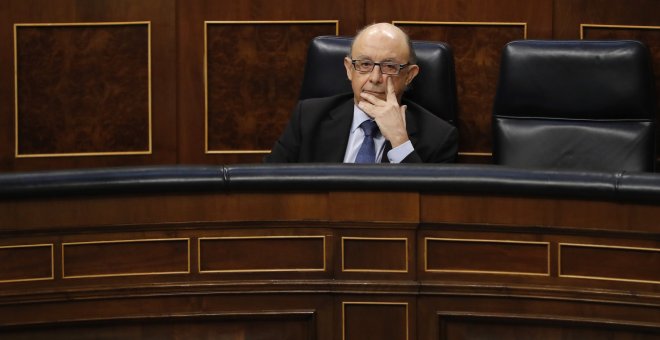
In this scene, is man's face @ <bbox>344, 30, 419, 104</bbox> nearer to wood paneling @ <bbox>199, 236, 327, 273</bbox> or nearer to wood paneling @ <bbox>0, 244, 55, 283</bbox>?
wood paneling @ <bbox>199, 236, 327, 273</bbox>

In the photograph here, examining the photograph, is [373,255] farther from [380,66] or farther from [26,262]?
[380,66]

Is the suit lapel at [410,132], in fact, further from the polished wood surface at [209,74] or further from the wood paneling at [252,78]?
the wood paneling at [252,78]

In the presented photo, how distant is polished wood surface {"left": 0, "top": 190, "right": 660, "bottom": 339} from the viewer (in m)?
1.92

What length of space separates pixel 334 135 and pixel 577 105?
1.85 feet

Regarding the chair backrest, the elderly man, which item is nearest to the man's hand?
the elderly man

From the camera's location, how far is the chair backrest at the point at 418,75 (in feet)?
8.59

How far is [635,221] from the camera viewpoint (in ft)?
6.09

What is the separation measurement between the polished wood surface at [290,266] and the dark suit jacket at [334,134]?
0.58m

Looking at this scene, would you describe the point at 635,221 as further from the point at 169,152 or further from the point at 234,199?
the point at 169,152

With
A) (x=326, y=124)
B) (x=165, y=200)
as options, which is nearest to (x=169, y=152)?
(x=326, y=124)

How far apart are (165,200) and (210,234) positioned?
0.10m

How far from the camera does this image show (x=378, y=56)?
2.54m

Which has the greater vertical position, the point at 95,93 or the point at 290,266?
the point at 95,93

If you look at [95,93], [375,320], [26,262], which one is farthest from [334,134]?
[95,93]
